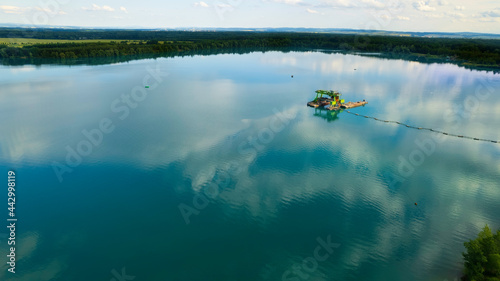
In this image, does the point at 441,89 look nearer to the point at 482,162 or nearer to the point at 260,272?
the point at 482,162

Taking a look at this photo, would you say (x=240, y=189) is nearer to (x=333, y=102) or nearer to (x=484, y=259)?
(x=484, y=259)

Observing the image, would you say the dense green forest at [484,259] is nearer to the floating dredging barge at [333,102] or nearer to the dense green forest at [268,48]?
the floating dredging barge at [333,102]

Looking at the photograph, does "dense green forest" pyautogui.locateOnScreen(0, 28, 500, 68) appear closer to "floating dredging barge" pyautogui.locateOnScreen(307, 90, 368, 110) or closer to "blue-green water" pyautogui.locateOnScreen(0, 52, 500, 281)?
"blue-green water" pyautogui.locateOnScreen(0, 52, 500, 281)

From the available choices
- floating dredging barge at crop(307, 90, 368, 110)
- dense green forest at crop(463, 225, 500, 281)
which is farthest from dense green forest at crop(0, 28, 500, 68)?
dense green forest at crop(463, 225, 500, 281)

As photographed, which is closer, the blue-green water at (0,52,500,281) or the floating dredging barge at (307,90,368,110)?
the blue-green water at (0,52,500,281)

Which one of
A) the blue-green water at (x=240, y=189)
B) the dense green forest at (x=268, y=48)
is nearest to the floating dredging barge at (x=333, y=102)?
the blue-green water at (x=240, y=189)

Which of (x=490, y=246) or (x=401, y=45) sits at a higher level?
(x=401, y=45)

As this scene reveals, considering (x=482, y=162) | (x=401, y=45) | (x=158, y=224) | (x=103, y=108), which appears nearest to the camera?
(x=158, y=224)

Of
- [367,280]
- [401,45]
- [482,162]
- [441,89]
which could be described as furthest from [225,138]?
[401,45]
